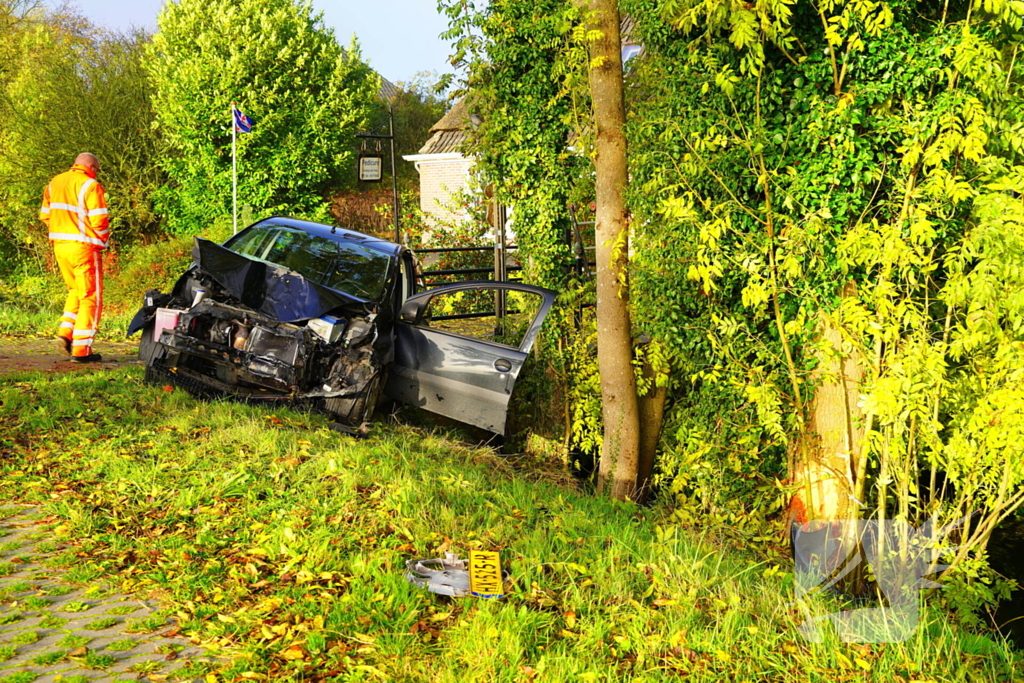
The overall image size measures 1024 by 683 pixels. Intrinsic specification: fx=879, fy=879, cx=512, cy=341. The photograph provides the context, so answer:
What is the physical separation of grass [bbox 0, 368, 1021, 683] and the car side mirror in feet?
4.74

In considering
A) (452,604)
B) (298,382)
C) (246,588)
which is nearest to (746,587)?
(452,604)

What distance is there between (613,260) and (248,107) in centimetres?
1994

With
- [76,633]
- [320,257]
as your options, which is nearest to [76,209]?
[320,257]

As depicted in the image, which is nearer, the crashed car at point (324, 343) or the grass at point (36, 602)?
the grass at point (36, 602)

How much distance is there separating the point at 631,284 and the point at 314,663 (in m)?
5.05

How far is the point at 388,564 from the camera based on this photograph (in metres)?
5.02

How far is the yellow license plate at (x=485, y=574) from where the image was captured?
484 cm

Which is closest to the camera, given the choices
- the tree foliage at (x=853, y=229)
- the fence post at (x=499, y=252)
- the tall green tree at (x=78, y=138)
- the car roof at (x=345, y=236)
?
the tree foliage at (x=853, y=229)

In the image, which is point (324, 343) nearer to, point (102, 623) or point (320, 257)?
point (320, 257)

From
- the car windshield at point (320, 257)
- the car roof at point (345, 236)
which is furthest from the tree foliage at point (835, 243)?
the car windshield at point (320, 257)
